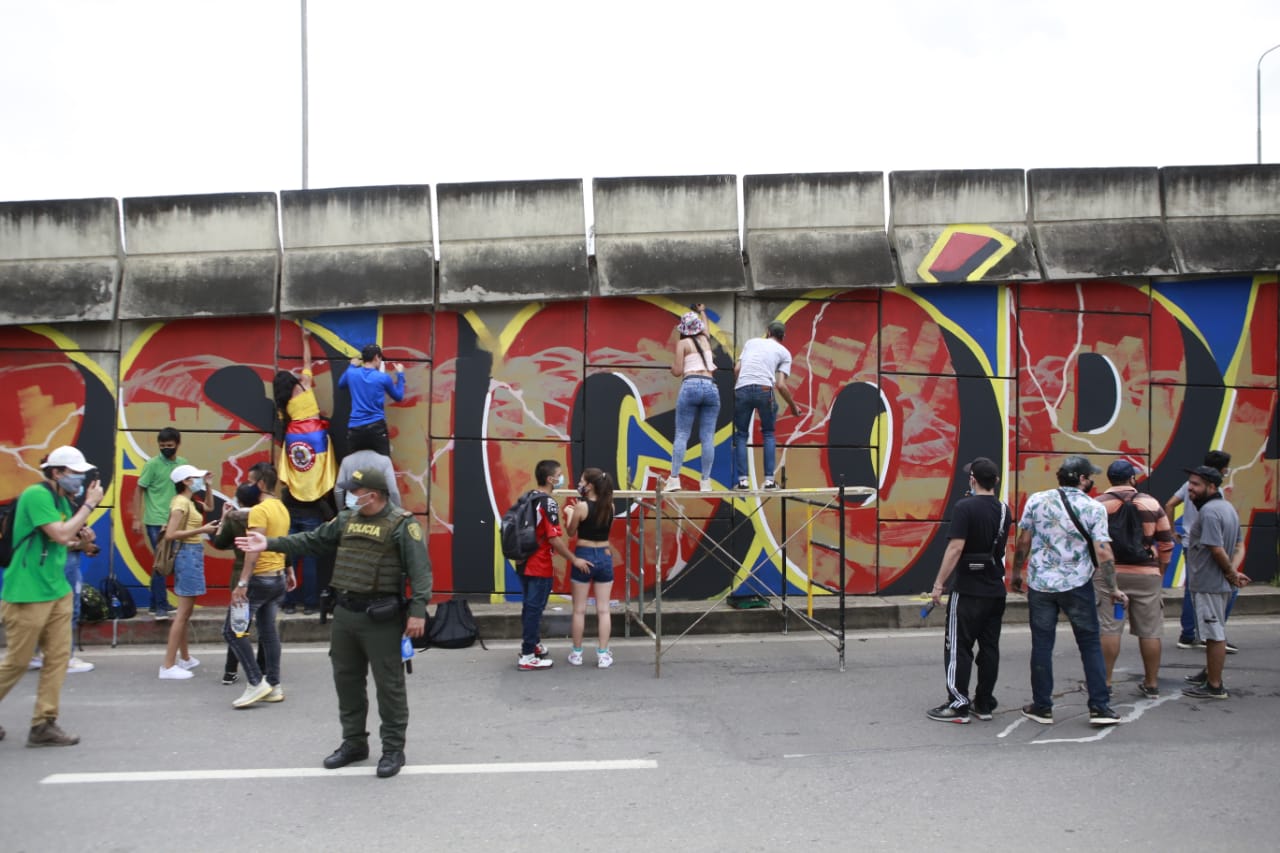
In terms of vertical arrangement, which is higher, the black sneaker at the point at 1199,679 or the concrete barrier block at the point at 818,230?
the concrete barrier block at the point at 818,230

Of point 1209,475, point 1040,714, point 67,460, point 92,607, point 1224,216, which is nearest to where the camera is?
point 67,460

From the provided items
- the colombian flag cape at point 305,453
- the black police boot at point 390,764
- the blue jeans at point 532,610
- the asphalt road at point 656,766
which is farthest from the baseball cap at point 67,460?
the colombian flag cape at point 305,453

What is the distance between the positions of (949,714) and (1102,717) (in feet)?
3.13

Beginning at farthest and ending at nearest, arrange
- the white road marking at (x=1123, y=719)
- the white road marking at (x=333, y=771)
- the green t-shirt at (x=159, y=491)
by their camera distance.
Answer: the green t-shirt at (x=159, y=491)
the white road marking at (x=1123, y=719)
the white road marking at (x=333, y=771)

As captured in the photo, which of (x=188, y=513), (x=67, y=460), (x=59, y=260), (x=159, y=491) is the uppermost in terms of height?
(x=59, y=260)

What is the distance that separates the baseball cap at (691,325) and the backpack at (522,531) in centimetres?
221

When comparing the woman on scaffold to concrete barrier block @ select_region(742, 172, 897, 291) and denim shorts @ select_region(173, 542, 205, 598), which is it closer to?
concrete barrier block @ select_region(742, 172, 897, 291)

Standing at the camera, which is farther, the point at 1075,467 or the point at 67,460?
the point at 1075,467

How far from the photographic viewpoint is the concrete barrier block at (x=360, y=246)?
1130 cm

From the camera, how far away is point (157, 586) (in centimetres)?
1054

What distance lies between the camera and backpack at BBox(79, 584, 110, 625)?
10.0 m

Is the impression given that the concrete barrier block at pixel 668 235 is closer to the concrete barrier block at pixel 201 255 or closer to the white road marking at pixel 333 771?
the concrete barrier block at pixel 201 255

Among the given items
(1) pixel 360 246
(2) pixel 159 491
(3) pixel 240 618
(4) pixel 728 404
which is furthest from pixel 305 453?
(4) pixel 728 404

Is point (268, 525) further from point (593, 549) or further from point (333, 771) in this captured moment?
point (593, 549)
